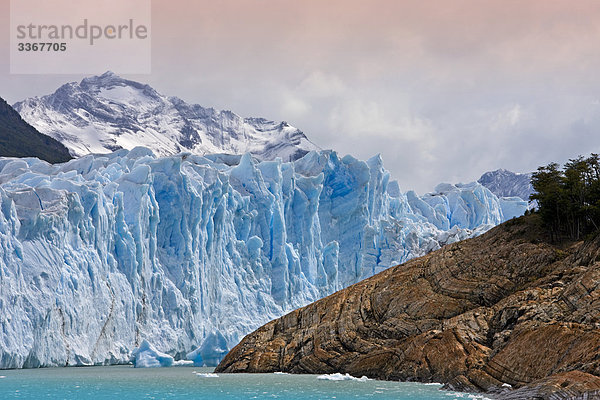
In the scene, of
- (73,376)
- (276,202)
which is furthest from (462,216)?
(73,376)

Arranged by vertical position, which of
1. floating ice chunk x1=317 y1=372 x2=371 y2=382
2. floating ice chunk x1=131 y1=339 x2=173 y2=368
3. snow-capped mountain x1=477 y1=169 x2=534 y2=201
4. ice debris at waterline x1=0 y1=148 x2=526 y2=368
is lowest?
floating ice chunk x1=317 y1=372 x2=371 y2=382

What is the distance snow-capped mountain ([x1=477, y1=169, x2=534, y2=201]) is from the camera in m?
143

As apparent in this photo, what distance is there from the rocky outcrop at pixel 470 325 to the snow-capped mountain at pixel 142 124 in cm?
7316

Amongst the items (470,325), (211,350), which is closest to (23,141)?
(211,350)

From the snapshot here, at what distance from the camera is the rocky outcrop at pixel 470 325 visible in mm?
28969

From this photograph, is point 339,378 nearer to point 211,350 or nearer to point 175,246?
point 211,350

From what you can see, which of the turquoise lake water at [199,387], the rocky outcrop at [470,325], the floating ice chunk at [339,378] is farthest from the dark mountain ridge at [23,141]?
the floating ice chunk at [339,378]

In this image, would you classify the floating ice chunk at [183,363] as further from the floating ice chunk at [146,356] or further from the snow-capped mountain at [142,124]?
the snow-capped mountain at [142,124]

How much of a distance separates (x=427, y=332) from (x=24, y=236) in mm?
27781

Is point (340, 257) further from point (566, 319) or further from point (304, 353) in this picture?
point (566, 319)

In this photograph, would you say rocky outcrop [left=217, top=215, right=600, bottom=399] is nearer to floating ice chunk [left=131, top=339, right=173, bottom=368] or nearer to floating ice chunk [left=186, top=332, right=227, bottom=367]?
floating ice chunk [left=131, top=339, right=173, bottom=368]

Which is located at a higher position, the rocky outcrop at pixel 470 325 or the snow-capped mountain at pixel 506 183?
the snow-capped mountain at pixel 506 183

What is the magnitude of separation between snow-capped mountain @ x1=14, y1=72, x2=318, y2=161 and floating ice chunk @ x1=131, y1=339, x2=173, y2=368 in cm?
6091

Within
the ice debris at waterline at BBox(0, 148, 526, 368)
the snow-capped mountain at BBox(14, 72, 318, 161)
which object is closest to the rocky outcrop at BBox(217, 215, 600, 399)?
the ice debris at waterline at BBox(0, 148, 526, 368)
